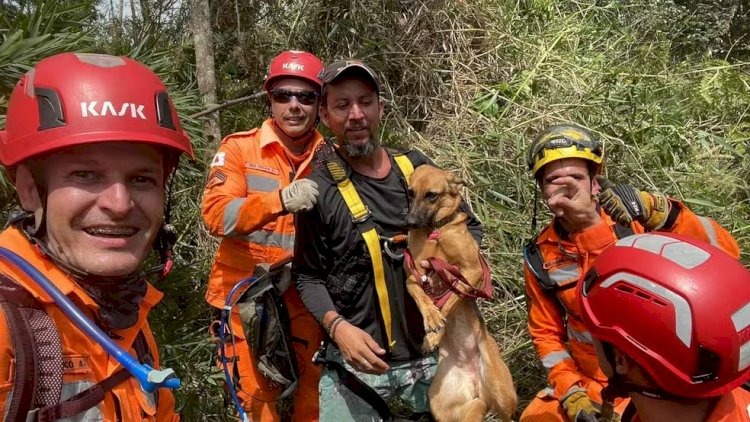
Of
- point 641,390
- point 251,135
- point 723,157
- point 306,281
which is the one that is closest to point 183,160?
point 251,135

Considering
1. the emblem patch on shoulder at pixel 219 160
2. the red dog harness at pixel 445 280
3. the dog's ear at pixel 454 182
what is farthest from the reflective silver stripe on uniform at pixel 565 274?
the emblem patch on shoulder at pixel 219 160

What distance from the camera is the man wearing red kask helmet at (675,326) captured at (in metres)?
1.87

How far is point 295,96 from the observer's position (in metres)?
4.44

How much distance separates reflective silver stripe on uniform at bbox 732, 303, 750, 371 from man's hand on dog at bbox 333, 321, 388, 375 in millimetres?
1493

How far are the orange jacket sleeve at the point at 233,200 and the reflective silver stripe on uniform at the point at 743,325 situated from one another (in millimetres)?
2206

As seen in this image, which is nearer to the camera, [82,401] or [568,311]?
[82,401]

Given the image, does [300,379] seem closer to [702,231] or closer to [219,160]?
[219,160]

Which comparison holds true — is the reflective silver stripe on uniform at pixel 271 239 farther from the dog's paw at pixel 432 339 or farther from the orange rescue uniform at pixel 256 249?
the dog's paw at pixel 432 339

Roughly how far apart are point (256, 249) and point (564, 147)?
2.21 m

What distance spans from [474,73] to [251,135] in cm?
417

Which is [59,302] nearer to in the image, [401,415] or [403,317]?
[403,317]

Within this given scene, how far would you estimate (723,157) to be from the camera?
19.9 ft

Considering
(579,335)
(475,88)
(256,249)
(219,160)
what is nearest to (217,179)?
(219,160)

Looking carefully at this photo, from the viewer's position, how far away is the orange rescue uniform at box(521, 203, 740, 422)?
341 cm
